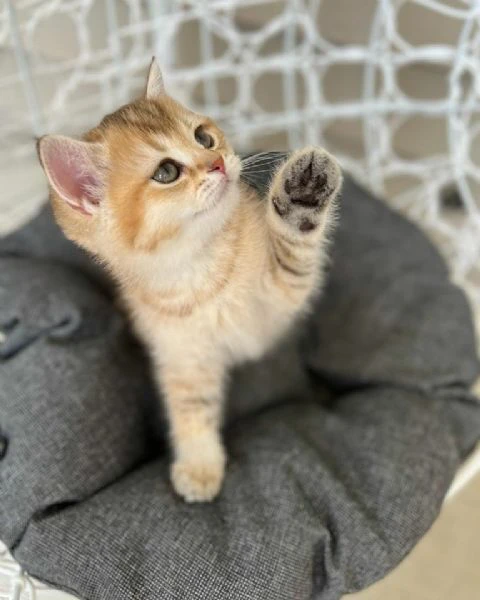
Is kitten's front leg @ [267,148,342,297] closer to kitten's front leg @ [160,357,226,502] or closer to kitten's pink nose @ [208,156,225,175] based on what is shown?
kitten's pink nose @ [208,156,225,175]

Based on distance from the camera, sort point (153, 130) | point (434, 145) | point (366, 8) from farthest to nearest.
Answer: point (434, 145) < point (366, 8) < point (153, 130)

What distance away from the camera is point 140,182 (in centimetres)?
69

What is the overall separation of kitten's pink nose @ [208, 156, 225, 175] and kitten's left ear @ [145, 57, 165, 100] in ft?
0.51

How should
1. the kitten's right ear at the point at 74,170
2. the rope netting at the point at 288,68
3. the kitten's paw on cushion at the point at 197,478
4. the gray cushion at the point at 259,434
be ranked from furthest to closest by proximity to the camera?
the rope netting at the point at 288,68, the kitten's paw on cushion at the point at 197,478, the gray cushion at the point at 259,434, the kitten's right ear at the point at 74,170

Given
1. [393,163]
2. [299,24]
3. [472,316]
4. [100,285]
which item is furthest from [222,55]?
[472,316]

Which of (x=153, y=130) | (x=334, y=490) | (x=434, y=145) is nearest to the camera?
(x=153, y=130)

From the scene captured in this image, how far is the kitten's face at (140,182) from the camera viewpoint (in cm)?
68

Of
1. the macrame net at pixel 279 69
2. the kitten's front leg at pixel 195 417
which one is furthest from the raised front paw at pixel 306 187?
the macrame net at pixel 279 69

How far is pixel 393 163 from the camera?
1321mm

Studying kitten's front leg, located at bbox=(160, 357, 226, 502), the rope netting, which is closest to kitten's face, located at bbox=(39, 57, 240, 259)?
kitten's front leg, located at bbox=(160, 357, 226, 502)

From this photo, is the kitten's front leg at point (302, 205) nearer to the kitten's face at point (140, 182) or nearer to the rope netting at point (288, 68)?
the kitten's face at point (140, 182)

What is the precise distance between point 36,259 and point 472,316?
84cm

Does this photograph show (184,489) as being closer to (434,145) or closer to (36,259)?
(36,259)

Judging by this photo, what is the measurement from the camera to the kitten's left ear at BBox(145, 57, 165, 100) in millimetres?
780
